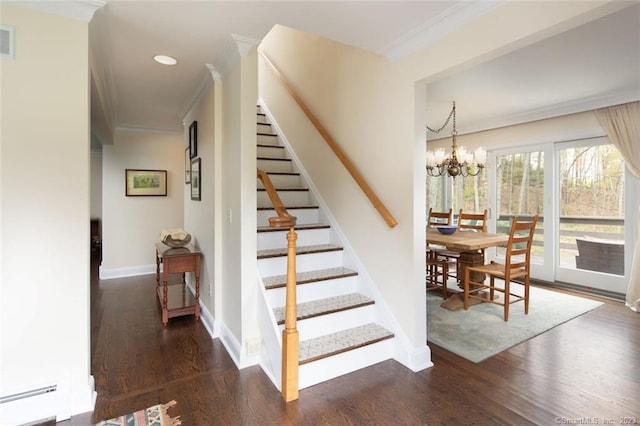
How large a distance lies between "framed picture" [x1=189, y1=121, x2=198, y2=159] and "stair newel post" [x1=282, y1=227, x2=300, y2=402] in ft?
6.76

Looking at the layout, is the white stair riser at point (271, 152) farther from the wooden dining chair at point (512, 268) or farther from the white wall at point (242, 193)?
the wooden dining chair at point (512, 268)

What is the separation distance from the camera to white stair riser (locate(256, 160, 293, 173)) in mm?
3938

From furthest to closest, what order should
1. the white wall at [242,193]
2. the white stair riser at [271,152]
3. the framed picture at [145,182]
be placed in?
the framed picture at [145,182] → the white stair riser at [271,152] → the white wall at [242,193]

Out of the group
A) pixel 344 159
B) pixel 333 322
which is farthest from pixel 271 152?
pixel 333 322

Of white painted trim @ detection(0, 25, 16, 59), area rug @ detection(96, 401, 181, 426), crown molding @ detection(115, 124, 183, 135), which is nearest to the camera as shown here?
white painted trim @ detection(0, 25, 16, 59)

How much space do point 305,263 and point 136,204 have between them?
3628 mm

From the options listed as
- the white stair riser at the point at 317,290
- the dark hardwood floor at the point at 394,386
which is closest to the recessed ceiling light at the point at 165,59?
the white stair riser at the point at 317,290

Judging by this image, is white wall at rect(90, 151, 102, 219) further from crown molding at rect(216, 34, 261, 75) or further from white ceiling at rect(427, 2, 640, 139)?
white ceiling at rect(427, 2, 640, 139)

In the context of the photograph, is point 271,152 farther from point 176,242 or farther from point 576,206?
point 576,206

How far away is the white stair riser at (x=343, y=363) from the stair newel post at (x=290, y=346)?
103mm

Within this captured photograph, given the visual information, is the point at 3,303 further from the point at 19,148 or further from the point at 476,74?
the point at 476,74

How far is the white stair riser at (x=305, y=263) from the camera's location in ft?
8.79

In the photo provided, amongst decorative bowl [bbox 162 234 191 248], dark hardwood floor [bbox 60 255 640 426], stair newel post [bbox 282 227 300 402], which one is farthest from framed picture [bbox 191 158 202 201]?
stair newel post [bbox 282 227 300 402]

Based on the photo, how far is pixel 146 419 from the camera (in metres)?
1.76
